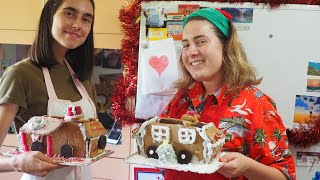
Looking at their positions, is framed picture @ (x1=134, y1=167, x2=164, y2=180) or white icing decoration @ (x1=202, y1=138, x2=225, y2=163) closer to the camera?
white icing decoration @ (x1=202, y1=138, x2=225, y2=163)

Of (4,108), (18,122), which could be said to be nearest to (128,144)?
(18,122)

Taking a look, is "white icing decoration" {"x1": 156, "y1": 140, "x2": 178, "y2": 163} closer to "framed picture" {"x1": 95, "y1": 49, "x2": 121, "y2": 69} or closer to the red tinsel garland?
the red tinsel garland

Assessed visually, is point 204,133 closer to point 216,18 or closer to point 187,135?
point 187,135

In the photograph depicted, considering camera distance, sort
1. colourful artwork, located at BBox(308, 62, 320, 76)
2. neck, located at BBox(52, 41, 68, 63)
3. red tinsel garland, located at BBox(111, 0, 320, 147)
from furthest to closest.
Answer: red tinsel garland, located at BBox(111, 0, 320, 147) < colourful artwork, located at BBox(308, 62, 320, 76) < neck, located at BBox(52, 41, 68, 63)

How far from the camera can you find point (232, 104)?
3.67 feet

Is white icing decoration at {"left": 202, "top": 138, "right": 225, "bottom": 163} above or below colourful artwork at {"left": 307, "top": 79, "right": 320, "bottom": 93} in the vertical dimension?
below

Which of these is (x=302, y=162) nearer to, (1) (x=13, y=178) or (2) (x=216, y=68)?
(2) (x=216, y=68)

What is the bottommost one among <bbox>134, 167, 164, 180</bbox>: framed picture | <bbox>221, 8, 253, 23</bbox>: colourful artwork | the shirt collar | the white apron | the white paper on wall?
<bbox>134, 167, 164, 180</bbox>: framed picture

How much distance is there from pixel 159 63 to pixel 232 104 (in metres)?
0.61

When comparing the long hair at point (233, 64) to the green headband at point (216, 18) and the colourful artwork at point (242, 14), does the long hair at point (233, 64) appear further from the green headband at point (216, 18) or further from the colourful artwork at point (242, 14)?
the colourful artwork at point (242, 14)

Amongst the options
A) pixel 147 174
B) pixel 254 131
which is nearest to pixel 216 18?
pixel 254 131

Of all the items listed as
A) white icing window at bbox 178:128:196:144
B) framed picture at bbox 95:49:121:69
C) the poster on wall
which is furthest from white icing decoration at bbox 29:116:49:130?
framed picture at bbox 95:49:121:69

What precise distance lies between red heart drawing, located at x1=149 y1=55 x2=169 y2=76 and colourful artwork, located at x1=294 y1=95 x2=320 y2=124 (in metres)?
0.61

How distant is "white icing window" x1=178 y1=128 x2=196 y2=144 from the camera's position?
993 millimetres
